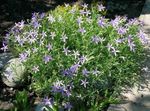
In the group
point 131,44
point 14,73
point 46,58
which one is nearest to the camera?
point 46,58

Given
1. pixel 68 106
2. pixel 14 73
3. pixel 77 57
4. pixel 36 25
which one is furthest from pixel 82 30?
pixel 14 73

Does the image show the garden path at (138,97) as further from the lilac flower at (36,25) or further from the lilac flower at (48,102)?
the lilac flower at (36,25)

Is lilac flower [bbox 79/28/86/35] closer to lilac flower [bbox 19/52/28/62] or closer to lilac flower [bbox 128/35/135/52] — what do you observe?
lilac flower [bbox 128/35/135/52]

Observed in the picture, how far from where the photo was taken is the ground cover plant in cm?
532

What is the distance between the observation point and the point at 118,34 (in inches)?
226

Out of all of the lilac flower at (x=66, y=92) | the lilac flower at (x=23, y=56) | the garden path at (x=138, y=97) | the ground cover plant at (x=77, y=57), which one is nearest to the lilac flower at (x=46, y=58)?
the ground cover plant at (x=77, y=57)

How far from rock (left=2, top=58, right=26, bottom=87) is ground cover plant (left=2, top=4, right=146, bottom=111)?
14 centimetres

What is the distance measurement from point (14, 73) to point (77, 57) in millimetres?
1053

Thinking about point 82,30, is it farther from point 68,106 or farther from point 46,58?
point 68,106

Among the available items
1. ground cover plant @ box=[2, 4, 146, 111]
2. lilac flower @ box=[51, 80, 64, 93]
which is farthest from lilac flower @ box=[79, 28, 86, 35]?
lilac flower @ box=[51, 80, 64, 93]

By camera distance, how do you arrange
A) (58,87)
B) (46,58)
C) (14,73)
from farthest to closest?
1. (14,73)
2. (46,58)
3. (58,87)

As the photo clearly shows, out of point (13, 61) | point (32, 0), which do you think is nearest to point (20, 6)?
point (32, 0)

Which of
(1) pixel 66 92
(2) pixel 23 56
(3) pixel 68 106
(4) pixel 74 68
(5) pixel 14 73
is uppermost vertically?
(2) pixel 23 56

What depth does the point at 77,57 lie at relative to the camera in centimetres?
540
